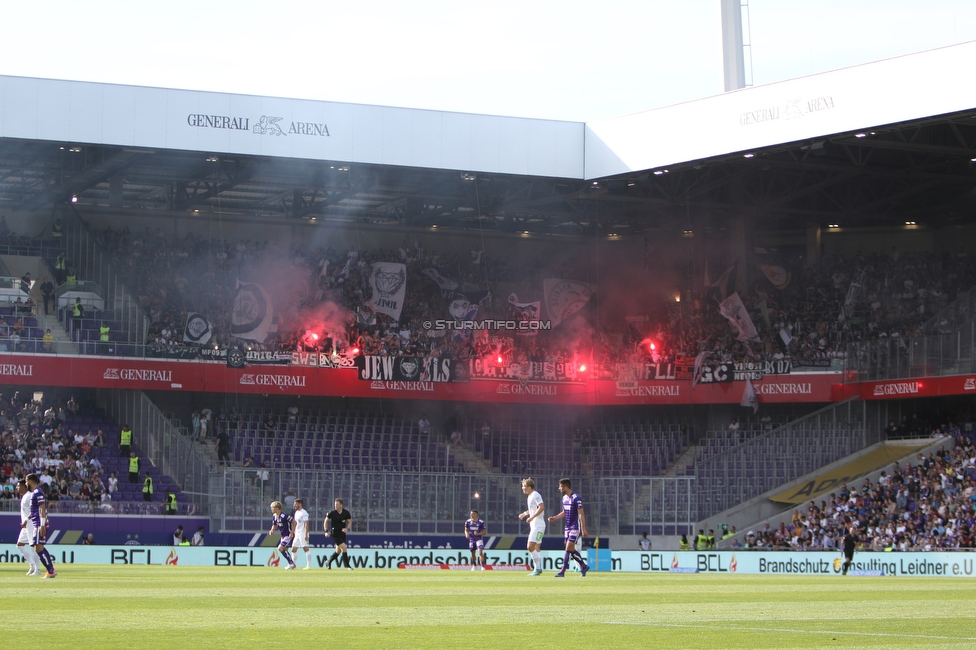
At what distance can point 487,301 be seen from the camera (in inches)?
2030

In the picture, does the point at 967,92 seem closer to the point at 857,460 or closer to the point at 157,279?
the point at 857,460

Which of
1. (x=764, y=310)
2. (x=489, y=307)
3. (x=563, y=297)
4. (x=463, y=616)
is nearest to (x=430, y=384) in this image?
(x=489, y=307)

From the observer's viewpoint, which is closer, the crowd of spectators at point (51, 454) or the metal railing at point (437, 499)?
the crowd of spectators at point (51, 454)

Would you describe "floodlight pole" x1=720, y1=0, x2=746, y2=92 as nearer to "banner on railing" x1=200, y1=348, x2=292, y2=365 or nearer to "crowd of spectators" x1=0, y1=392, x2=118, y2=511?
"banner on railing" x1=200, y1=348, x2=292, y2=365

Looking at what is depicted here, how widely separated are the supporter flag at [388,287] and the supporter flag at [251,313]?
4291 millimetres

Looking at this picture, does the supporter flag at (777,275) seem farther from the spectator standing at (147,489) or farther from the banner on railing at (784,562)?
the spectator standing at (147,489)

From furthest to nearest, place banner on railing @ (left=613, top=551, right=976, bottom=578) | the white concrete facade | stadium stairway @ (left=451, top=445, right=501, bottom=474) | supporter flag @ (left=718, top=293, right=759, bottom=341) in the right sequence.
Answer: supporter flag @ (left=718, top=293, right=759, bottom=341), stadium stairway @ (left=451, top=445, right=501, bottom=474), the white concrete facade, banner on railing @ (left=613, top=551, right=976, bottom=578)

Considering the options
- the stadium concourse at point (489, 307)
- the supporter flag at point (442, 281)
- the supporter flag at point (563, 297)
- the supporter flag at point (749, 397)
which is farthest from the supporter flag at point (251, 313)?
the supporter flag at point (749, 397)

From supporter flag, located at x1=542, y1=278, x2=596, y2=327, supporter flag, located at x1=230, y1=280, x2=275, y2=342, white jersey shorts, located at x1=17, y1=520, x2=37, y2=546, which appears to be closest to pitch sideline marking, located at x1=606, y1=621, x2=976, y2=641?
white jersey shorts, located at x1=17, y1=520, x2=37, y2=546

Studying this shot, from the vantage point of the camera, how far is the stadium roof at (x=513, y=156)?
38.9 m

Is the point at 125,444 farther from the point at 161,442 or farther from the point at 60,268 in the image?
the point at 60,268

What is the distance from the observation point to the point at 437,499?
41.4 metres

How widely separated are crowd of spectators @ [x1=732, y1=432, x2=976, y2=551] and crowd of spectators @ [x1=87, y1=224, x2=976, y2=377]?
22.9ft

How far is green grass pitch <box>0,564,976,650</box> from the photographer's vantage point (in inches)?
410
